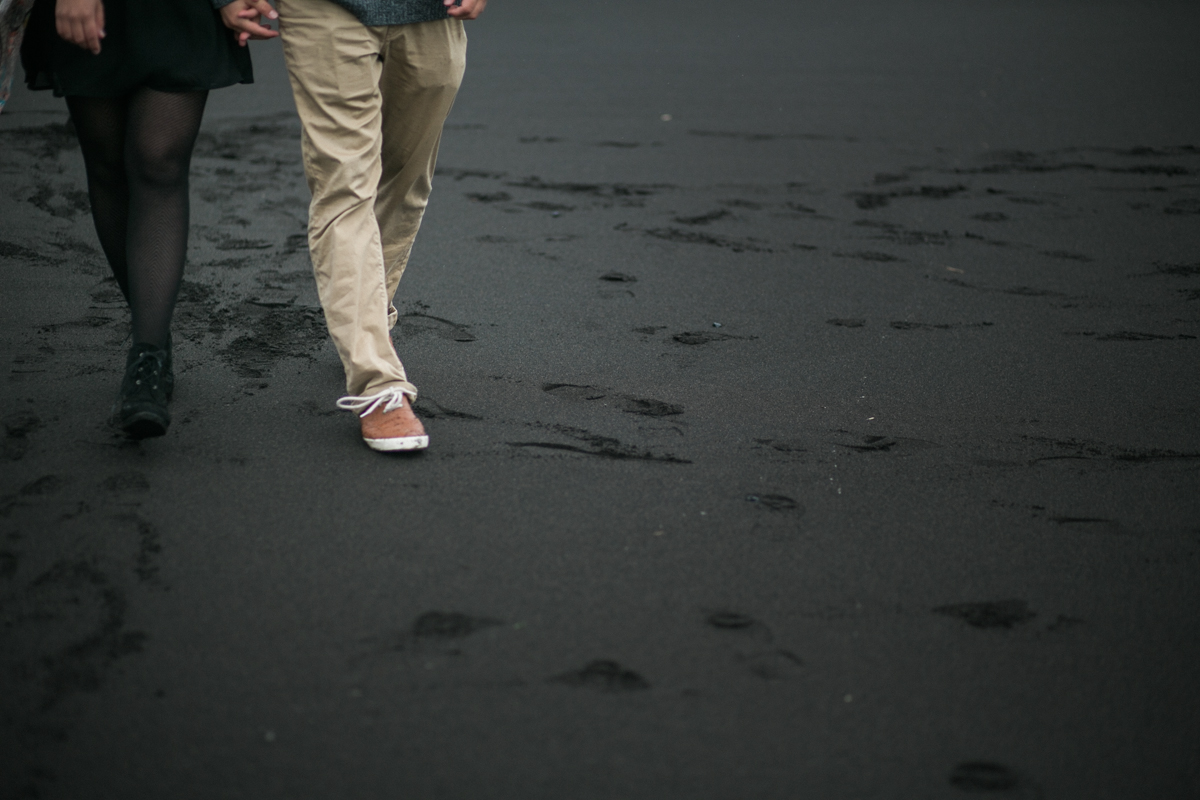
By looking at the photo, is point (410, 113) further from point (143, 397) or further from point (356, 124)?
point (143, 397)

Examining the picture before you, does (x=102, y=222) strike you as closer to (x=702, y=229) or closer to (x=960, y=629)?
(x=960, y=629)

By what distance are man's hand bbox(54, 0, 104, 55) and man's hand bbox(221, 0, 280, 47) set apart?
0.24 meters

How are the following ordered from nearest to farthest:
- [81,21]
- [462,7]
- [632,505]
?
[81,21], [632,505], [462,7]

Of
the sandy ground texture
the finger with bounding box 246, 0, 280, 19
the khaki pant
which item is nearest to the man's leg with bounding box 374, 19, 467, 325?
the khaki pant

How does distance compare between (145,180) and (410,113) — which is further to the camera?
(410,113)

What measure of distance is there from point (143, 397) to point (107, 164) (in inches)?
21.3

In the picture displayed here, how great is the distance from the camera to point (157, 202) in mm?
2223

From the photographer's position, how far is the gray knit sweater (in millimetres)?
2076

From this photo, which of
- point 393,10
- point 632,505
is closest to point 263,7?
point 393,10

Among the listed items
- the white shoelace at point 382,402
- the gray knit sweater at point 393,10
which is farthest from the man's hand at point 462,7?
the white shoelace at point 382,402

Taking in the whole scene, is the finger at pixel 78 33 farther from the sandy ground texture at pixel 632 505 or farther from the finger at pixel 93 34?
the sandy ground texture at pixel 632 505

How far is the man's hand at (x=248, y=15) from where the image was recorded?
2.09m

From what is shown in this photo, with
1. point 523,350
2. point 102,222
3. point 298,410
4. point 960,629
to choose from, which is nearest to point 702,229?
point 523,350

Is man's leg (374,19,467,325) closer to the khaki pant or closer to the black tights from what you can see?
the khaki pant
